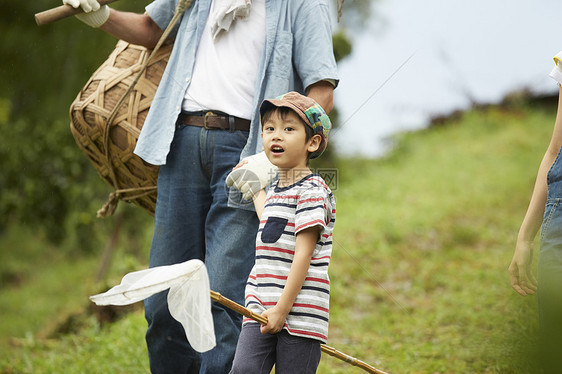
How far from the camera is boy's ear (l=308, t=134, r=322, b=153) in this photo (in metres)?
2.04

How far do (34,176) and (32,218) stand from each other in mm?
494

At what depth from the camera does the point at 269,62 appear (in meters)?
2.44

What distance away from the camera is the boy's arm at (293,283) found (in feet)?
6.22

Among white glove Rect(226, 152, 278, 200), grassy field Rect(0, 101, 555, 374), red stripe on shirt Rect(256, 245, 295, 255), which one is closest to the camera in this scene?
red stripe on shirt Rect(256, 245, 295, 255)

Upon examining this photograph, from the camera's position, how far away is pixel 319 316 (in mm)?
1955

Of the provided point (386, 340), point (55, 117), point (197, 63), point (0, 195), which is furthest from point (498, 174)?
point (197, 63)

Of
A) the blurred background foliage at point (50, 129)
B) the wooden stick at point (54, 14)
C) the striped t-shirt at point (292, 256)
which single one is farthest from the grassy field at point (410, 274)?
the wooden stick at point (54, 14)

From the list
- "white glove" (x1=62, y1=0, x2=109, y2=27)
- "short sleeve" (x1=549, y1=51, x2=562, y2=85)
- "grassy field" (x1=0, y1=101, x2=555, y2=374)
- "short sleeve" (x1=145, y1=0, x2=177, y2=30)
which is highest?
"short sleeve" (x1=145, y1=0, x2=177, y2=30)

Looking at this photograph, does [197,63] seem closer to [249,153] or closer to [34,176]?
[249,153]

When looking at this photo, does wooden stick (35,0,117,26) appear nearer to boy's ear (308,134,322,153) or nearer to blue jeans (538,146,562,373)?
boy's ear (308,134,322,153)

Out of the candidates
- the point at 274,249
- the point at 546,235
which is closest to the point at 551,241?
the point at 546,235

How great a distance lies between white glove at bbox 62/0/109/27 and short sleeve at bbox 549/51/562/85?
171 centimetres

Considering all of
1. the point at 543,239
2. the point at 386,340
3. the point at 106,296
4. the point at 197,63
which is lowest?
the point at 386,340

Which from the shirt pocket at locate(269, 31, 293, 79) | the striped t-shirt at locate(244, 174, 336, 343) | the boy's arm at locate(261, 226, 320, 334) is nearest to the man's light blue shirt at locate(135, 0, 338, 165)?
the shirt pocket at locate(269, 31, 293, 79)
